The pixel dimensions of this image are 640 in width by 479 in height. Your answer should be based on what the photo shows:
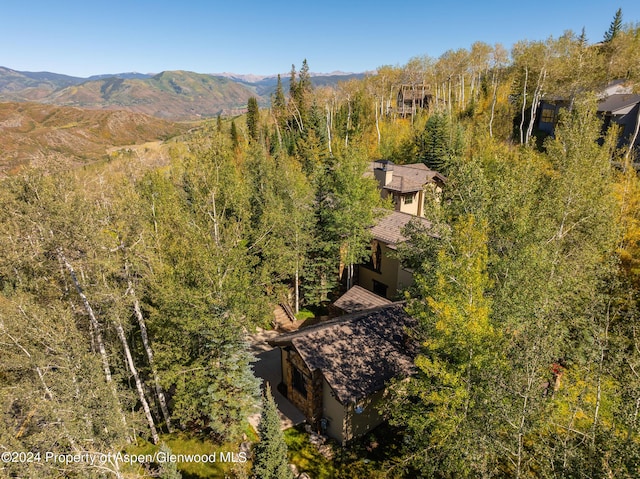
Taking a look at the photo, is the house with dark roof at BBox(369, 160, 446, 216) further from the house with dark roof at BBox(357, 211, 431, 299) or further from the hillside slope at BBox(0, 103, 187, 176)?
the hillside slope at BBox(0, 103, 187, 176)

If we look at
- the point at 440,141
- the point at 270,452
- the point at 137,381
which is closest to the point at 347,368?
the point at 270,452

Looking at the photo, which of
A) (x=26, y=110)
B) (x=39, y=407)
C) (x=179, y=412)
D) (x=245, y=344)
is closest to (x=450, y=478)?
(x=245, y=344)

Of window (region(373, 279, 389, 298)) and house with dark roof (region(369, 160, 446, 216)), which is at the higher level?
house with dark roof (region(369, 160, 446, 216))

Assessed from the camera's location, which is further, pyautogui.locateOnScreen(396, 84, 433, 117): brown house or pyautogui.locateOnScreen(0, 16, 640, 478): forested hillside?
pyautogui.locateOnScreen(396, 84, 433, 117): brown house

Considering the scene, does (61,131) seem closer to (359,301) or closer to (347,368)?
(359,301)

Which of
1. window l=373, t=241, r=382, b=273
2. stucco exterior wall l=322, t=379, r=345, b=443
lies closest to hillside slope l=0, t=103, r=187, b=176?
window l=373, t=241, r=382, b=273

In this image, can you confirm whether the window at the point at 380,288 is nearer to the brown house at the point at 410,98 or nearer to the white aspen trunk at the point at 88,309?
the white aspen trunk at the point at 88,309

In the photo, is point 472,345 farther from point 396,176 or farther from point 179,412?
point 396,176
